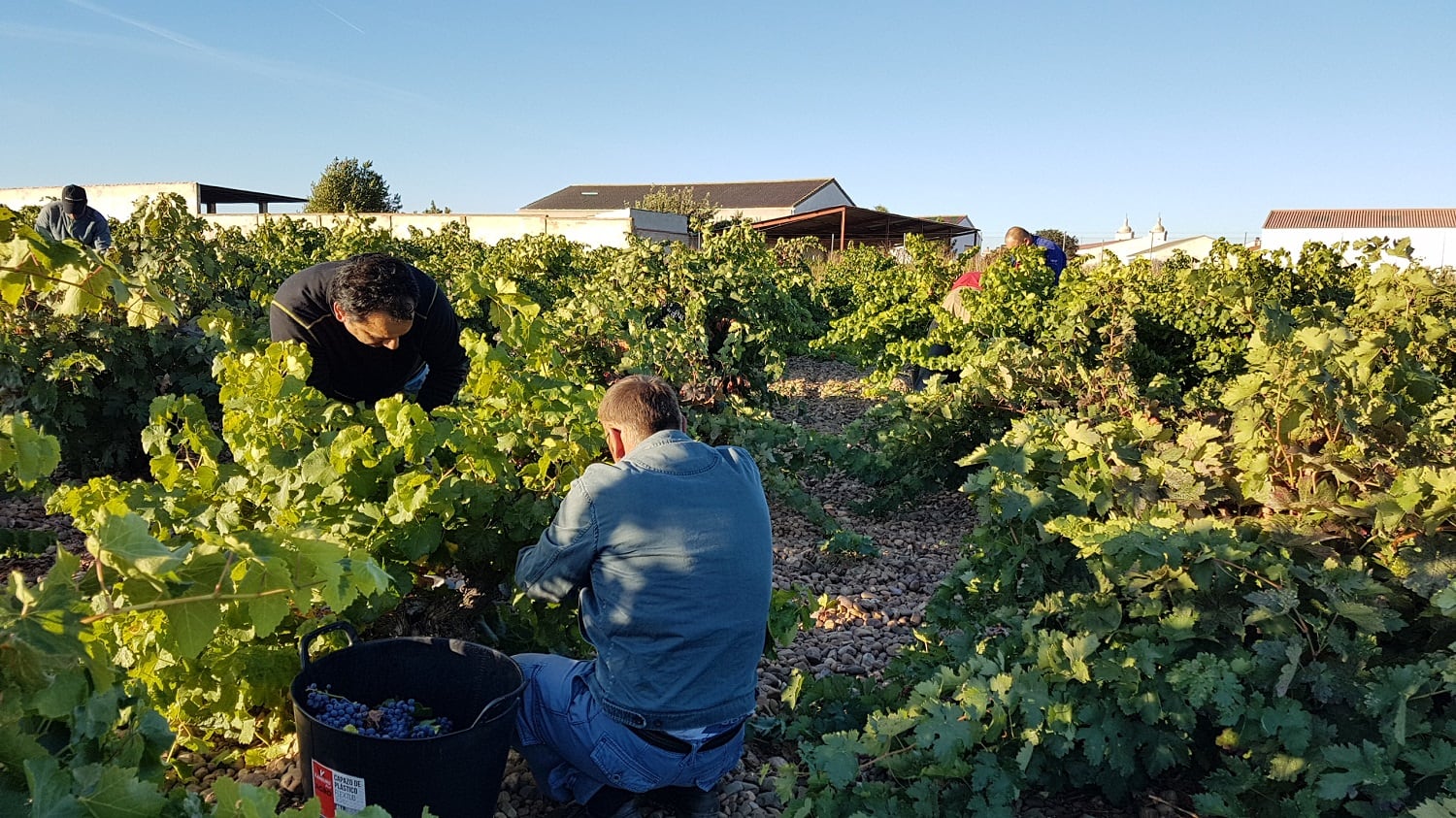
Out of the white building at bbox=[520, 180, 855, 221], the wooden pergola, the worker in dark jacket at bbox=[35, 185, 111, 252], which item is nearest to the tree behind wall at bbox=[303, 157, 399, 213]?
the white building at bbox=[520, 180, 855, 221]

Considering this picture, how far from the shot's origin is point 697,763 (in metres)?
2.64

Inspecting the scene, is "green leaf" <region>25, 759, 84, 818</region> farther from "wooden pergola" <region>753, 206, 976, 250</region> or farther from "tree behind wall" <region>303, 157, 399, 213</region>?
"tree behind wall" <region>303, 157, 399, 213</region>

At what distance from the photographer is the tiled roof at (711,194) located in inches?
1940

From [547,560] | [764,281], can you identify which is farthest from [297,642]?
[764,281]

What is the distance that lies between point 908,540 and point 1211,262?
388 cm

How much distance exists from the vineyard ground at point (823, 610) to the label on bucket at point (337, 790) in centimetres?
47

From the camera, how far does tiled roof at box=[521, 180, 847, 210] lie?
4928cm

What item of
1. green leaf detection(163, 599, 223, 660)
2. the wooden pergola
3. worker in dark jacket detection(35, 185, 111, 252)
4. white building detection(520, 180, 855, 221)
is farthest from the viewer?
white building detection(520, 180, 855, 221)

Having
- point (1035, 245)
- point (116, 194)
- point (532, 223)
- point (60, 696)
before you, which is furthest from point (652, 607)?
point (116, 194)

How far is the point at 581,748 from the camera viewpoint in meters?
2.66

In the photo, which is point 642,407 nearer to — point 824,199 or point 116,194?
point 116,194

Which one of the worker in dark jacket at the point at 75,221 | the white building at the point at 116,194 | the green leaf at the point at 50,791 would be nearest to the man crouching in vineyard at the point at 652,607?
the green leaf at the point at 50,791

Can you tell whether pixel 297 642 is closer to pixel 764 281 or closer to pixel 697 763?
pixel 697 763

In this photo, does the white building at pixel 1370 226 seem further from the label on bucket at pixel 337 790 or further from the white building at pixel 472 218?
the label on bucket at pixel 337 790
